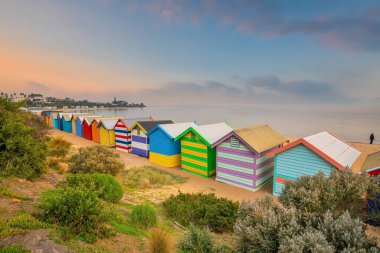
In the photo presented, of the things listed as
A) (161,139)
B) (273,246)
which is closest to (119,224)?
(273,246)

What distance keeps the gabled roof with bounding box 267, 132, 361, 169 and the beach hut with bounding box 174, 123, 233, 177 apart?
16.7 feet

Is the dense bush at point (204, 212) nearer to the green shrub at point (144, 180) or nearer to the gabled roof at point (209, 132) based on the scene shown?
the green shrub at point (144, 180)

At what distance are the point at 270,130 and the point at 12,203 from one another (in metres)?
15.3

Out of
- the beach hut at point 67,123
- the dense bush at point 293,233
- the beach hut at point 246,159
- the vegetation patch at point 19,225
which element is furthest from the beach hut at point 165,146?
the beach hut at point 67,123

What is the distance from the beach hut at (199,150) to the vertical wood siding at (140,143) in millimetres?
4646

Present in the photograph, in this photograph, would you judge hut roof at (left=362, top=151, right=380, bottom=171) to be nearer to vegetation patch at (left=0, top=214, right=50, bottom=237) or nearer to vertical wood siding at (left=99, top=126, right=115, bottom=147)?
vegetation patch at (left=0, top=214, right=50, bottom=237)

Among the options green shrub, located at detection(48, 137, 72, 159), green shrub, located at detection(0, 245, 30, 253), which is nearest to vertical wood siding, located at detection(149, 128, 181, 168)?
green shrub, located at detection(48, 137, 72, 159)

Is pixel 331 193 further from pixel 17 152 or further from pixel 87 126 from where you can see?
pixel 87 126

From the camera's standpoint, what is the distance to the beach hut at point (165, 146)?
18.3 meters

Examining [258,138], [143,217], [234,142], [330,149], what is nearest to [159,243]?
[143,217]

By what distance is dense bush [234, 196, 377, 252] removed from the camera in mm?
3645

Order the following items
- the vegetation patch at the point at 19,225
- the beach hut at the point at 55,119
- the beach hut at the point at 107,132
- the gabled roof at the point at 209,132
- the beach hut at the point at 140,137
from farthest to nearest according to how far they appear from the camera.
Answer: the beach hut at the point at 55,119
the beach hut at the point at 107,132
the beach hut at the point at 140,137
the gabled roof at the point at 209,132
the vegetation patch at the point at 19,225

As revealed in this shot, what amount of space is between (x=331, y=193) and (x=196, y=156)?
11.5m

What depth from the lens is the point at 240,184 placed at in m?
13.7
